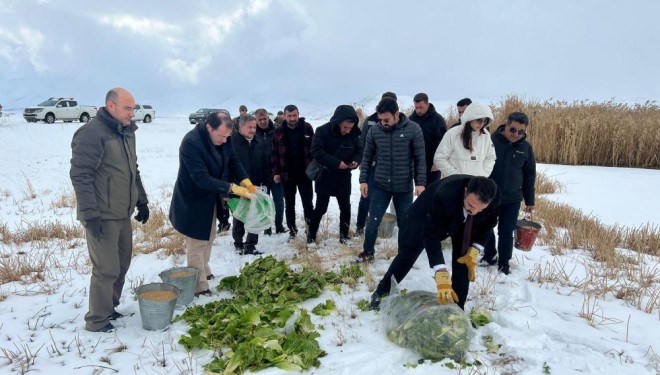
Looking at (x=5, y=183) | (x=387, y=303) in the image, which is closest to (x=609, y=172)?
(x=387, y=303)

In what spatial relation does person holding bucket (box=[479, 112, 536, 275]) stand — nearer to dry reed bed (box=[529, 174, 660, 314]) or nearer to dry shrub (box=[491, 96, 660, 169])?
dry reed bed (box=[529, 174, 660, 314])

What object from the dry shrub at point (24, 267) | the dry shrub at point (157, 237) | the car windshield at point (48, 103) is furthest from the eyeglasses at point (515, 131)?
the car windshield at point (48, 103)

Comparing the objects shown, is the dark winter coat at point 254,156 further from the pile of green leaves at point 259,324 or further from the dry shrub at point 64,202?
the dry shrub at point 64,202

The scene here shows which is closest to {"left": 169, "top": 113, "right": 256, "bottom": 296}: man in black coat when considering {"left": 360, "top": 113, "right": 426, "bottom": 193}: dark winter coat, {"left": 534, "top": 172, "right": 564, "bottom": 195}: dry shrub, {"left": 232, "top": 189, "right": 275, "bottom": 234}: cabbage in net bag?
{"left": 232, "top": 189, "right": 275, "bottom": 234}: cabbage in net bag

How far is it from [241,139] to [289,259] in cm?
171

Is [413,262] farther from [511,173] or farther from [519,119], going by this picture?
[519,119]

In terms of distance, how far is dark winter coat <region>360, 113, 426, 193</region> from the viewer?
442 centimetres

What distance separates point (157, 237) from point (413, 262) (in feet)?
12.7

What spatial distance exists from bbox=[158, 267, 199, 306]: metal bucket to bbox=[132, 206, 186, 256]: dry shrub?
4.58 feet

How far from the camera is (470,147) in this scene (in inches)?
163

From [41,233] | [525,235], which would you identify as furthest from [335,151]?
[41,233]

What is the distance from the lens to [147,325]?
3369 millimetres

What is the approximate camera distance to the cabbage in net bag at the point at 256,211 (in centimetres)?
409

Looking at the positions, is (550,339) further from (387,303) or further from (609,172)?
(609,172)
